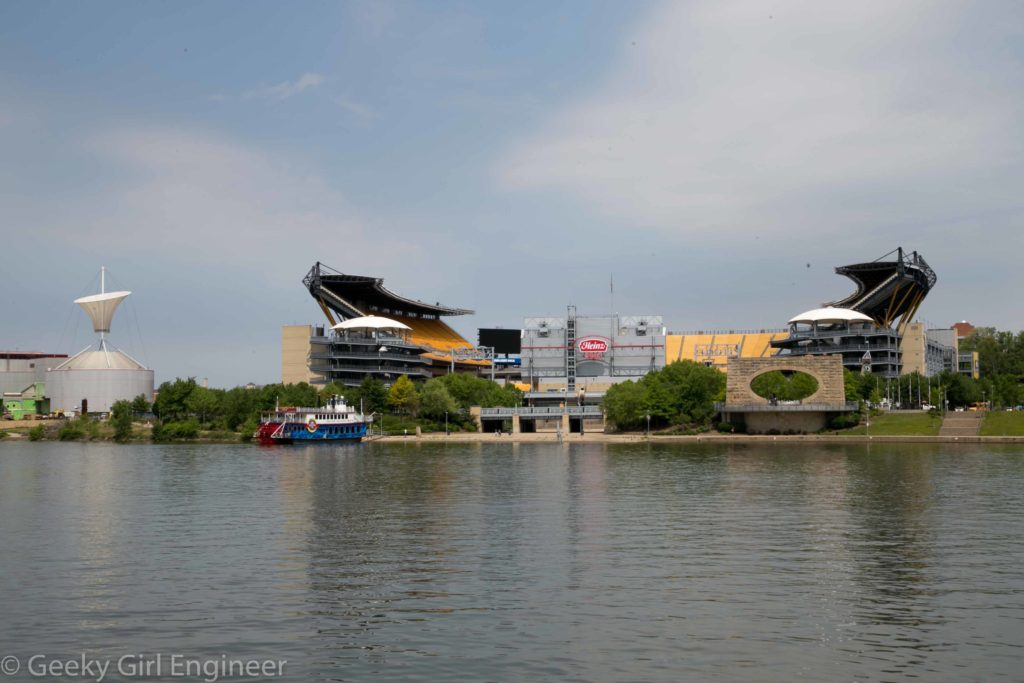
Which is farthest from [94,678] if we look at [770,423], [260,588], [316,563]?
[770,423]

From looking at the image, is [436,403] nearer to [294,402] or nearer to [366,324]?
[294,402]

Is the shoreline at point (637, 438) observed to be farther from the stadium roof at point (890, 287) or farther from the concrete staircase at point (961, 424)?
the stadium roof at point (890, 287)

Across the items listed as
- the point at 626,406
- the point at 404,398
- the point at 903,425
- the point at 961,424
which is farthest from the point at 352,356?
the point at 961,424

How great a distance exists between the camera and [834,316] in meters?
178

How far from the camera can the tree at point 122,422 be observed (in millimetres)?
155750

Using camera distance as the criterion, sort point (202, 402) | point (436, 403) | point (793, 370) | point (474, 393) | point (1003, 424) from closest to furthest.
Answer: point (1003, 424) < point (793, 370) < point (436, 403) < point (202, 402) < point (474, 393)

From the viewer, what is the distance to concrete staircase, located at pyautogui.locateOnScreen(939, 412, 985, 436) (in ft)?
416

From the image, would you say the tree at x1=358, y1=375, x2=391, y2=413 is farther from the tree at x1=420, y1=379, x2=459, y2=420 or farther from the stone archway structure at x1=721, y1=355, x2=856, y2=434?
the stone archway structure at x1=721, y1=355, x2=856, y2=434

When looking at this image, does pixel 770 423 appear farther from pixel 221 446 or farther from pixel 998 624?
pixel 998 624

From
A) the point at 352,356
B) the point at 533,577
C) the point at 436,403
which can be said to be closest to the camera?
the point at 533,577

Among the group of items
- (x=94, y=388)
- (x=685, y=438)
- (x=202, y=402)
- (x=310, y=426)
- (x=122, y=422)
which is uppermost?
(x=94, y=388)

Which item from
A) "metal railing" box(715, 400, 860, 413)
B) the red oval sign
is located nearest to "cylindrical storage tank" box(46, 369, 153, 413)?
the red oval sign

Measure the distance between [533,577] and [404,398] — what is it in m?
132

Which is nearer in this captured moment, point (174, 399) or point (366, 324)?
point (174, 399)
